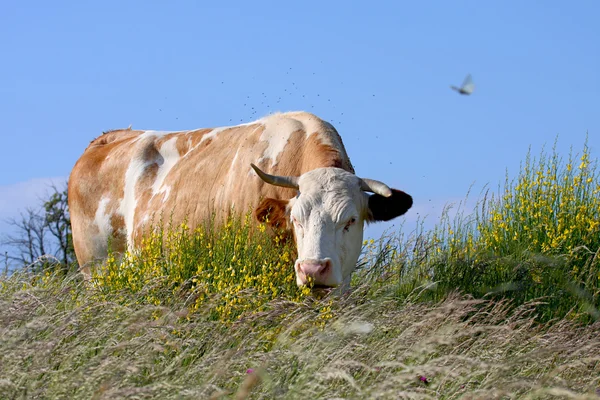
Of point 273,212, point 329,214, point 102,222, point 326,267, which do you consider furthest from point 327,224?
point 102,222

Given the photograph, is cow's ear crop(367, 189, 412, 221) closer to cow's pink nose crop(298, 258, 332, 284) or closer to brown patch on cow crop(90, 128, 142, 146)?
cow's pink nose crop(298, 258, 332, 284)

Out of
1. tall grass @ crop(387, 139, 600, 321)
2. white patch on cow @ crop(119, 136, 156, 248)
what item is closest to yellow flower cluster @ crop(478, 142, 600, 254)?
tall grass @ crop(387, 139, 600, 321)

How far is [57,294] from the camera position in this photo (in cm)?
746

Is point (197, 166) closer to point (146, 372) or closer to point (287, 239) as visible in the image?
point (287, 239)

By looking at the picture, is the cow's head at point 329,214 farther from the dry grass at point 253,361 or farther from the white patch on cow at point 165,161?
the white patch on cow at point 165,161

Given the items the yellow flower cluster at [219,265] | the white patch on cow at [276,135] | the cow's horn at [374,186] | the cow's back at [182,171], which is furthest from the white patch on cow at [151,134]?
the cow's horn at [374,186]

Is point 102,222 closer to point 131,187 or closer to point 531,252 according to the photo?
point 131,187

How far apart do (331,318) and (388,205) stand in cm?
222

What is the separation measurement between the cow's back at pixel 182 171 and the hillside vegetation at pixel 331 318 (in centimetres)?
64

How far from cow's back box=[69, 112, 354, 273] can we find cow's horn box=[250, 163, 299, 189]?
1.13ft

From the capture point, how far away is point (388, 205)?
909cm

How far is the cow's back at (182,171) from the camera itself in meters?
9.65

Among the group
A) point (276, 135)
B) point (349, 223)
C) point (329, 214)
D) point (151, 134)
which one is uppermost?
point (151, 134)

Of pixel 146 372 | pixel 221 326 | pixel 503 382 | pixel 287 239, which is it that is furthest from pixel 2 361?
pixel 287 239
